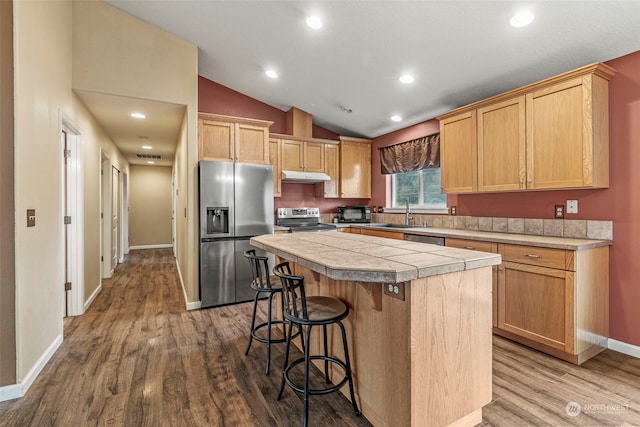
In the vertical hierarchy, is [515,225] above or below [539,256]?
above

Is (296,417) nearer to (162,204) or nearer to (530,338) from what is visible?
(530,338)

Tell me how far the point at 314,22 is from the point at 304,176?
2.27 metres

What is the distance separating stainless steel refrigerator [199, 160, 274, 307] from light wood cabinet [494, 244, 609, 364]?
2771 mm

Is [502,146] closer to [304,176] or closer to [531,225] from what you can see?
[531,225]

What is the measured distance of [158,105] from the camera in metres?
3.53

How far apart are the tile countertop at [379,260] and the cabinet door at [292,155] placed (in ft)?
9.08

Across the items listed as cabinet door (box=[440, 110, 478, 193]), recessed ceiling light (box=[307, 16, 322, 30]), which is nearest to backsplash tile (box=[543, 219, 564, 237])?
cabinet door (box=[440, 110, 478, 193])

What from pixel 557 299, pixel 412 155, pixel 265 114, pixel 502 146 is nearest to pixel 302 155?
pixel 265 114

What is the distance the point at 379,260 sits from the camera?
1.52m

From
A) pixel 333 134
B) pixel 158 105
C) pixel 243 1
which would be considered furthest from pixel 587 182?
pixel 158 105

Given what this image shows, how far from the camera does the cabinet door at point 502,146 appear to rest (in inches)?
111

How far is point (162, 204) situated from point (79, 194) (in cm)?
541

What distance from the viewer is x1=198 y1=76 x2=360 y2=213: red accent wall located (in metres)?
4.55

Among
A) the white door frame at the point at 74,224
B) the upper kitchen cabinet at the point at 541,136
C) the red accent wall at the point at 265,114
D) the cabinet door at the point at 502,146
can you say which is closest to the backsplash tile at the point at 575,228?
the upper kitchen cabinet at the point at 541,136
